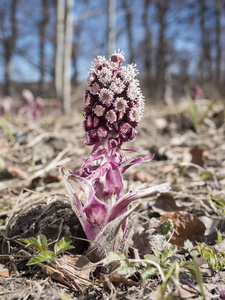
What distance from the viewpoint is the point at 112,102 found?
116 cm

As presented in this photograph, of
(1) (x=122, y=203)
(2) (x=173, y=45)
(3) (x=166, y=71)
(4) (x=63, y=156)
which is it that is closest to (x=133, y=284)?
(1) (x=122, y=203)

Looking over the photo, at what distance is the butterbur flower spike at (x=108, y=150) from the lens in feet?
3.76

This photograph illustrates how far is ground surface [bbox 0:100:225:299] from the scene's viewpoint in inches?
43.7

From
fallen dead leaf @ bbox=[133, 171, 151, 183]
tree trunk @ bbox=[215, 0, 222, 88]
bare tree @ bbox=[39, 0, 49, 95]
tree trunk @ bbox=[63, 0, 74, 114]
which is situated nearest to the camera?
fallen dead leaf @ bbox=[133, 171, 151, 183]

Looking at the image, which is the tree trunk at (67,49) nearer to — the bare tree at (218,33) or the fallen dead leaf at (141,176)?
the fallen dead leaf at (141,176)

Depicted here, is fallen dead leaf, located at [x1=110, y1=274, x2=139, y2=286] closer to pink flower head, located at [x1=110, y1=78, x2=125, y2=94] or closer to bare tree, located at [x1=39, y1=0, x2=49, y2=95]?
pink flower head, located at [x1=110, y1=78, x2=125, y2=94]

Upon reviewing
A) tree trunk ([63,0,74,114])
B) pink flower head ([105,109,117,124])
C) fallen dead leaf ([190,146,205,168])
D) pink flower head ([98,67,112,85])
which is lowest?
fallen dead leaf ([190,146,205,168])

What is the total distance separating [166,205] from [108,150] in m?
0.72

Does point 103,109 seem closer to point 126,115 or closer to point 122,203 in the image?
point 126,115

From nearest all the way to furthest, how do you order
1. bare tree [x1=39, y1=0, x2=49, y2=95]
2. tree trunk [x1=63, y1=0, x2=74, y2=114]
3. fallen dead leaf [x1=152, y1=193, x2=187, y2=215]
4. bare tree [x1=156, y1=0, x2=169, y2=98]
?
→ 1. fallen dead leaf [x1=152, y1=193, x2=187, y2=215]
2. tree trunk [x1=63, y1=0, x2=74, y2=114]
3. bare tree [x1=156, y1=0, x2=169, y2=98]
4. bare tree [x1=39, y1=0, x2=49, y2=95]

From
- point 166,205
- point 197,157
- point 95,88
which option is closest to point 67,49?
point 197,157

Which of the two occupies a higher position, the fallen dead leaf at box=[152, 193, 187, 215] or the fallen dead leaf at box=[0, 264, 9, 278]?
the fallen dead leaf at box=[152, 193, 187, 215]

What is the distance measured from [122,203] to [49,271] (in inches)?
14.9

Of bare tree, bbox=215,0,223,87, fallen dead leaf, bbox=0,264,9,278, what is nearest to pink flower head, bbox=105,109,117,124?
fallen dead leaf, bbox=0,264,9,278
